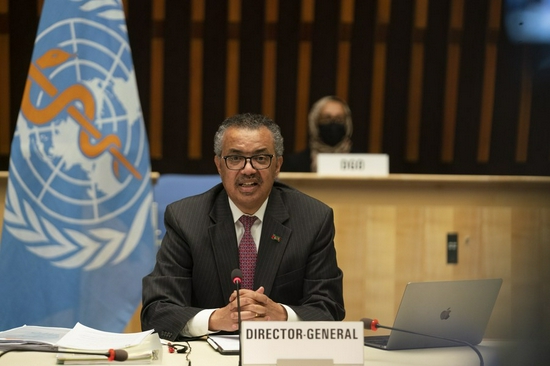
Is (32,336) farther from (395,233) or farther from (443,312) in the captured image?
(395,233)

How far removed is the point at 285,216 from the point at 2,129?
4403 mm

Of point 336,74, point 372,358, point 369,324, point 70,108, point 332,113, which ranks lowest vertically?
point 372,358

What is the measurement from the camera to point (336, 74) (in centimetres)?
677

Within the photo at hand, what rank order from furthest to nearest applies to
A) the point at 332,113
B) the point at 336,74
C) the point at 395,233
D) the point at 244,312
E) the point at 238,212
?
the point at 336,74
the point at 332,113
the point at 395,233
the point at 238,212
the point at 244,312

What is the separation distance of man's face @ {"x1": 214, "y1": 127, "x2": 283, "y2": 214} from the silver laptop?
29.6 inches

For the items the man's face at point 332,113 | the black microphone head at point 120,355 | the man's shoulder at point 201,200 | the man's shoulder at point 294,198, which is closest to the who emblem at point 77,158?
the man's shoulder at point 201,200

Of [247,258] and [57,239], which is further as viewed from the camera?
[57,239]

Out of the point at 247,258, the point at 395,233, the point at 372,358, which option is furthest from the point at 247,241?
the point at 395,233

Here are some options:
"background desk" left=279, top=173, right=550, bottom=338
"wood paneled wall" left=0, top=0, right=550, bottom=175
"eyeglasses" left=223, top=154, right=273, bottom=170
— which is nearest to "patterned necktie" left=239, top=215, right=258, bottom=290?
"eyeglasses" left=223, top=154, right=273, bottom=170

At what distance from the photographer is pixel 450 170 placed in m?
6.91

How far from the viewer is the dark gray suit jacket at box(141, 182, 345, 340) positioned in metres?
2.66

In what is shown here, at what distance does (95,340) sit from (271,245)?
2.70 feet

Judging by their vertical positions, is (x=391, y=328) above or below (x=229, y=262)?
below

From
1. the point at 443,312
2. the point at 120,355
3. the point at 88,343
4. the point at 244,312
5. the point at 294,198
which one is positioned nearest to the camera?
the point at 120,355
